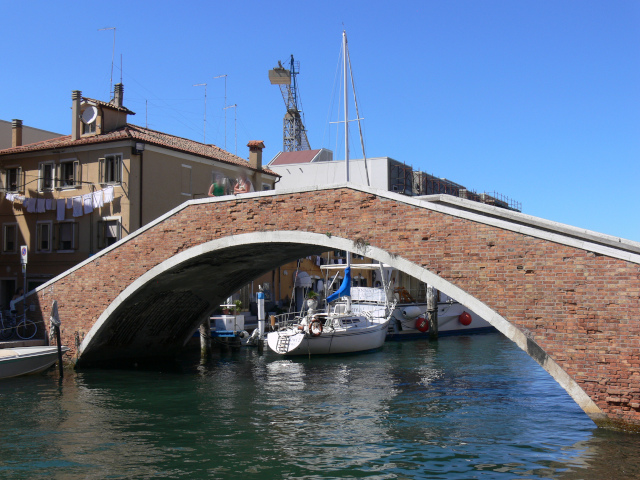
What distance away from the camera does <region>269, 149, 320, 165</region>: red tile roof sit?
142ft

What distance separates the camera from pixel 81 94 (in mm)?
25828

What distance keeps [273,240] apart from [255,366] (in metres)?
6.47

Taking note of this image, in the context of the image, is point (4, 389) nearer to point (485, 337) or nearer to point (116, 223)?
point (116, 223)

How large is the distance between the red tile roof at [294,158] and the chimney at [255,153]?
43.0 feet

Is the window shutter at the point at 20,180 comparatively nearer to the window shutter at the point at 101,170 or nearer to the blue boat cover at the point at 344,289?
the window shutter at the point at 101,170

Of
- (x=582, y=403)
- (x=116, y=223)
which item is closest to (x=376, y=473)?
(x=582, y=403)

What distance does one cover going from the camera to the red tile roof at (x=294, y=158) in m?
43.2

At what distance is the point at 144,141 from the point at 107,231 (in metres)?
3.45

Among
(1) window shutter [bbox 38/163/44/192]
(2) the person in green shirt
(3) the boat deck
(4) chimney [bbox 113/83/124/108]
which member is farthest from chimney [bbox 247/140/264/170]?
(3) the boat deck

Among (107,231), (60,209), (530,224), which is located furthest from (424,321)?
(530,224)

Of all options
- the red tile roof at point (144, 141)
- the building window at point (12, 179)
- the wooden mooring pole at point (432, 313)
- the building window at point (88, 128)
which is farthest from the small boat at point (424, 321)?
the building window at point (12, 179)

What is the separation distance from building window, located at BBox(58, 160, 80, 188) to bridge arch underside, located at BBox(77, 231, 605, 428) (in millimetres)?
7203

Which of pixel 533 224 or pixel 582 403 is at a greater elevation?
pixel 533 224

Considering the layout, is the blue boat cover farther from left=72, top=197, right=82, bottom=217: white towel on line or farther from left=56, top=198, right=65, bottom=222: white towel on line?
left=56, top=198, right=65, bottom=222: white towel on line
